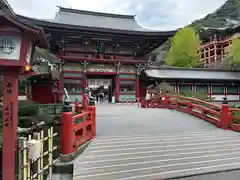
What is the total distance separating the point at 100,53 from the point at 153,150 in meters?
17.8

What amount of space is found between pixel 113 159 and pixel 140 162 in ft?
2.41

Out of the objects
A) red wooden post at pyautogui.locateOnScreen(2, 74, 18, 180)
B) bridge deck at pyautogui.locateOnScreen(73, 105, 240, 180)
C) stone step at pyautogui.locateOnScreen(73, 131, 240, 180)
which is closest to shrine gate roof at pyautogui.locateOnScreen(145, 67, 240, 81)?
bridge deck at pyautogui.locateOnScreen(73, 105, 240, 180)

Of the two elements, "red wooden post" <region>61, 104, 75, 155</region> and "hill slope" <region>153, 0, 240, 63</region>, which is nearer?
"red wooden post" <region>61, 104, 75, 155</region>

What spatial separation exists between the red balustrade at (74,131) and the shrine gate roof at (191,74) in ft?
56.8

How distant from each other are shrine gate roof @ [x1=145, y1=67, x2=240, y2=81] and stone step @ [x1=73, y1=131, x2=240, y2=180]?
16944mm

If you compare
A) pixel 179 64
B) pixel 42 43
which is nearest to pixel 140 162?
pixel 42 43

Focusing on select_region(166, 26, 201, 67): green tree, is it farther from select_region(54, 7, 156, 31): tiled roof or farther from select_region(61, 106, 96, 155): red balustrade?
select_region(61, 106, 96, 155): red balustrade

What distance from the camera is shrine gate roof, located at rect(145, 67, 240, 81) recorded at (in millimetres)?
25539

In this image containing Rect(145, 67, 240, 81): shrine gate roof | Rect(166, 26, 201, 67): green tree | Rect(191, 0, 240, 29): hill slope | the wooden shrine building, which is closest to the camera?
the wooden shrine building

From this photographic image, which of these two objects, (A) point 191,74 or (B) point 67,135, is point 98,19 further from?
(B) point 67,135

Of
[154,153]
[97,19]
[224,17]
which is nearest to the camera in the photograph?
[154,153]

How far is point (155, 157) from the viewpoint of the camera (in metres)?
6.10

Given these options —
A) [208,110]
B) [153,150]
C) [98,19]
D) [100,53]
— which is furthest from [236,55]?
[153,150]

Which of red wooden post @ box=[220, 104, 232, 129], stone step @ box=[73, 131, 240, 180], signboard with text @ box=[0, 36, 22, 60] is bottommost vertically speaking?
stone step @ box=[73, 131, 240, 180]
